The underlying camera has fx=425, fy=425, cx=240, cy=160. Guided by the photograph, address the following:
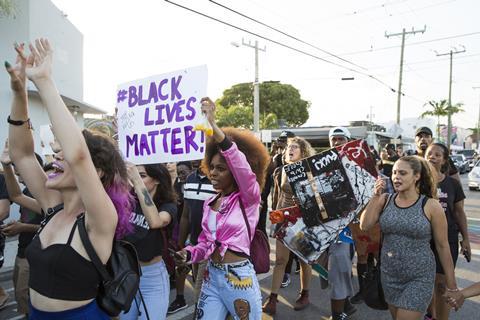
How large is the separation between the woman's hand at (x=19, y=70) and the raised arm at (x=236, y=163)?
3.57 ft

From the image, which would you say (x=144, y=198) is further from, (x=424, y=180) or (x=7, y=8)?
(x=7, y=8)

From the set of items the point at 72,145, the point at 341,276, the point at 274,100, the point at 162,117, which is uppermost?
the point at 274,100

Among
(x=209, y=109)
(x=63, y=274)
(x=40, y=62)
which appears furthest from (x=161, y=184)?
(x=40, y=62)

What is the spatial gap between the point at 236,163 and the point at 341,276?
2.31 meters

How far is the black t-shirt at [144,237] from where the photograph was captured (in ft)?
10.0

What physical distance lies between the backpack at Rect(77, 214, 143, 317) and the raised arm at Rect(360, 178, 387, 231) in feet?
7.35

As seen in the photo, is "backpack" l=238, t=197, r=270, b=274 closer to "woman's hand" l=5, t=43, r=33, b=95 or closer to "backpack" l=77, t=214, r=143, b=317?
"backpack" l=77, t=214, r=143, b=317

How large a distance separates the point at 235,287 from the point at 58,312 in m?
1.17

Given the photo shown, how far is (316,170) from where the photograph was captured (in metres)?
4.20

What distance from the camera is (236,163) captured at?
270 centimetres

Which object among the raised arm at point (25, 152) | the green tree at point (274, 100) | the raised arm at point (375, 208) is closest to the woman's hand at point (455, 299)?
the raised arm at point (375, 208)

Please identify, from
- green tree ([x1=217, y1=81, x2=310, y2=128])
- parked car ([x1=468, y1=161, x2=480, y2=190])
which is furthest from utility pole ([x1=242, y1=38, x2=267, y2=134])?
green tree ([x1=217, y1=81, x2=310, y2=128])

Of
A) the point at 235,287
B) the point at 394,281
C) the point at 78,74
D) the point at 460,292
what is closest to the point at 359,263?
the point at 394,281

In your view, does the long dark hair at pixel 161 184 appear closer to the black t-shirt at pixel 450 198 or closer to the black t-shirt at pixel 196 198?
the black t-shirt at pixel 196 198
